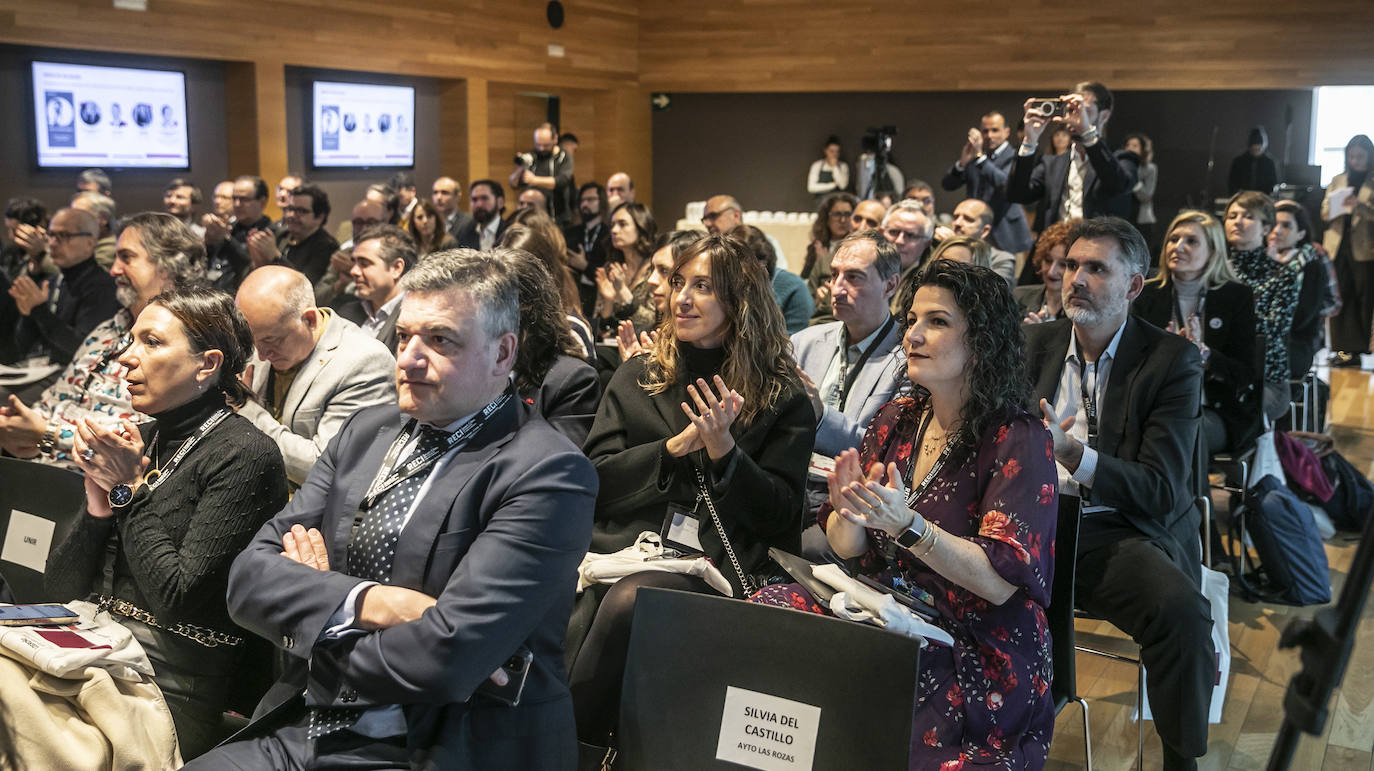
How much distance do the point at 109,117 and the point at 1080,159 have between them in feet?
26.4

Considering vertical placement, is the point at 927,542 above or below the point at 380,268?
below

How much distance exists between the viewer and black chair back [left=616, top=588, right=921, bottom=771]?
192cm

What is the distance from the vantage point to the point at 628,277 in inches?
274

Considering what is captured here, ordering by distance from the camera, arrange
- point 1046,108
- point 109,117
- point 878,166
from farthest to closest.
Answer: point 878,166 < point 109,117 < point 1046,108

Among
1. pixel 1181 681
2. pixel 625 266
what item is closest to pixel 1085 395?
pixel 1181 681

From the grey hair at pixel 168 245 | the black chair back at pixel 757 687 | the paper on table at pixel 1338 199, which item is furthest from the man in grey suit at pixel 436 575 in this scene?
the paper on table at pixel 1338 199

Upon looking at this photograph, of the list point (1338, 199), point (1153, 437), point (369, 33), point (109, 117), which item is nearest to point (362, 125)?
point (369, 33)

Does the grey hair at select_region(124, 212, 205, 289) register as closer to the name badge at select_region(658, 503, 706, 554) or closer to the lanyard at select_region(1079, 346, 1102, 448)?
the name badge at select_region(658, 503, 706, 554)

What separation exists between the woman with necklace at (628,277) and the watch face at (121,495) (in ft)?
8.49

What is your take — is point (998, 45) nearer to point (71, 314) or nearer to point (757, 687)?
point (71, 314)

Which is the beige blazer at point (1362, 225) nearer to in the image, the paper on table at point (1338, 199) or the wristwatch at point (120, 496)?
the paper on table at point (1338, 199)

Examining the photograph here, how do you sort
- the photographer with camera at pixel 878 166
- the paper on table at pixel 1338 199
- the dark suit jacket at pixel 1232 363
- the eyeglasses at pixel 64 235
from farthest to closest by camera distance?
the photographer with camera at pixel 878 166 < the paper on table at pixel 1338 199 < the eyeglasses at pixel 64 235 < the dark suit jacket at pixel 1232 363

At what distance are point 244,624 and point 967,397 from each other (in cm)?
147

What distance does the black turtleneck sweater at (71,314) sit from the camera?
A: 17.2 ft
